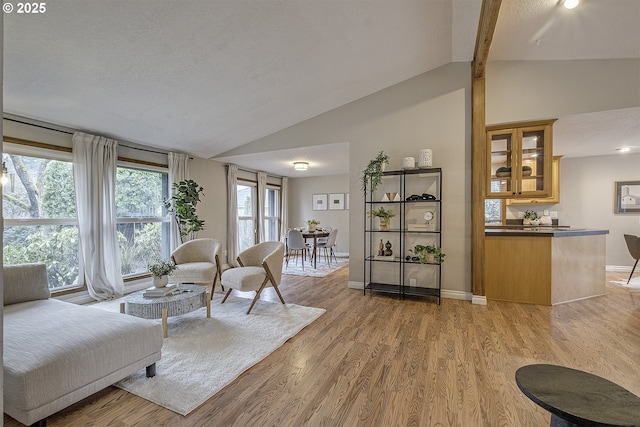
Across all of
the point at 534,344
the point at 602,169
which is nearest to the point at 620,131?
the point at 602,169

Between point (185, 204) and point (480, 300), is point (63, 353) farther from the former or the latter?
point (480, 300)

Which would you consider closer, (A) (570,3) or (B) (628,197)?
(A) (570,3)

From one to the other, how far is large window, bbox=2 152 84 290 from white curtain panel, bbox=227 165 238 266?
2.52m

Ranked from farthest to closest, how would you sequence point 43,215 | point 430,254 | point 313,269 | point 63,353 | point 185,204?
point 313,269
point 185,204
point 430,254
point 43,215
point 63,353

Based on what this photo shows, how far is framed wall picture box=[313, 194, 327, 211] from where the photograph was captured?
26.9 feet

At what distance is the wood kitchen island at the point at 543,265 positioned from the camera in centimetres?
369

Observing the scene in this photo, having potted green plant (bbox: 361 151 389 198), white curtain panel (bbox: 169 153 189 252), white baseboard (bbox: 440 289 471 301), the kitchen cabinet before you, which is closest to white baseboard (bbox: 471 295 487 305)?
white baseboard (bbox: 440 289 471 301)

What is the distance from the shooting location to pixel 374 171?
4102 millimetres

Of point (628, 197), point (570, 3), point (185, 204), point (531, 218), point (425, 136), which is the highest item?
point (570, 3)

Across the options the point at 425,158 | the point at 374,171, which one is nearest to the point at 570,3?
the point at 425,158

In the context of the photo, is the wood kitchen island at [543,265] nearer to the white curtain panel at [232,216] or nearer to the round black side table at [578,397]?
the round black side table at [578,397]

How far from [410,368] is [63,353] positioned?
2246 mm

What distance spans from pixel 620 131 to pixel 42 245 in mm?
7942

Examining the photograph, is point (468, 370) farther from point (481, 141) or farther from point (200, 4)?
point (200, 4)
